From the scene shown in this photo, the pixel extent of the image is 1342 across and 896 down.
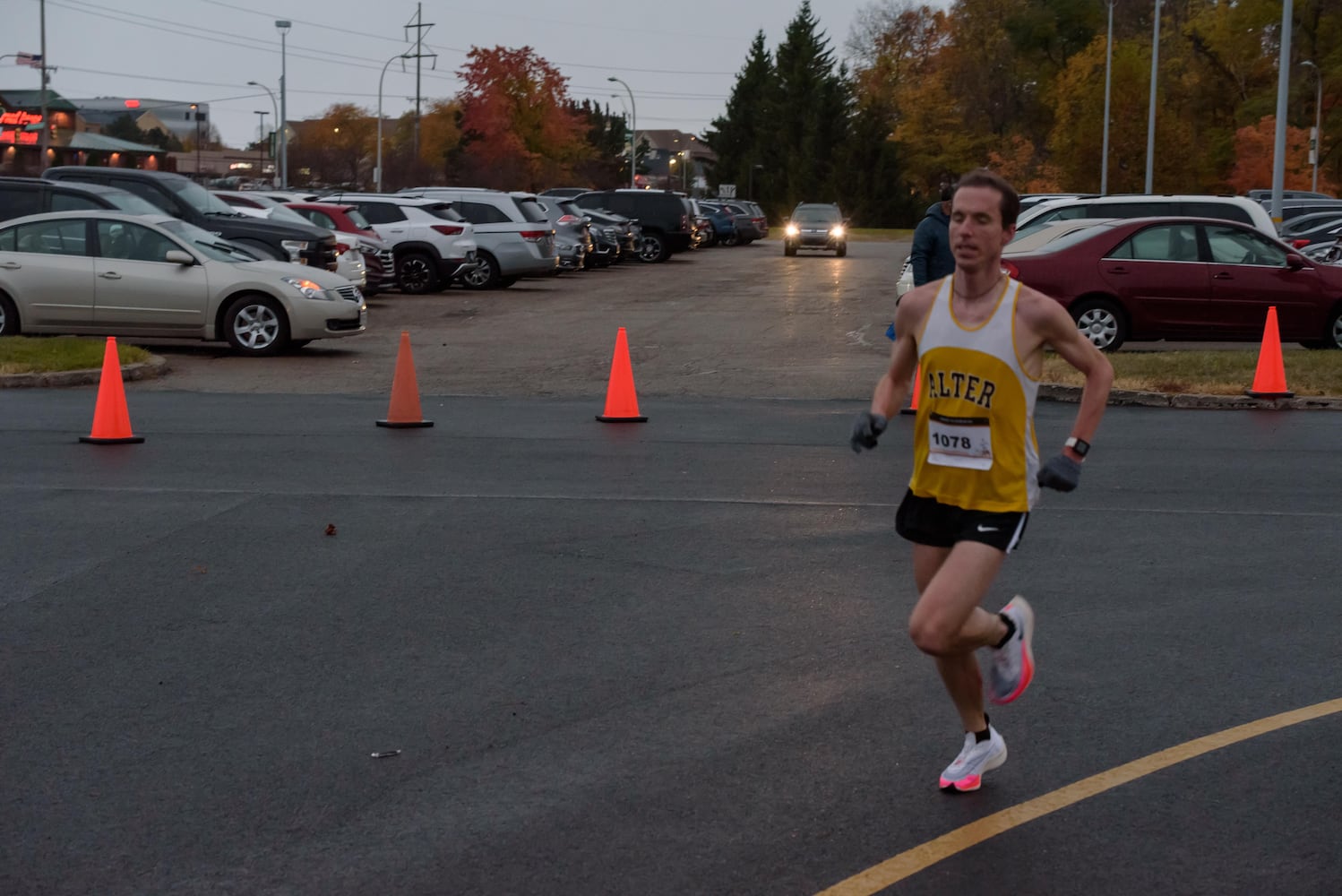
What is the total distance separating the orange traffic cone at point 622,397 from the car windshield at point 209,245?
23.2 feet

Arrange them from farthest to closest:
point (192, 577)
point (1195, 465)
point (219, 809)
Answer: point (1195, 465) → point (192, 577) → point (219, 809)

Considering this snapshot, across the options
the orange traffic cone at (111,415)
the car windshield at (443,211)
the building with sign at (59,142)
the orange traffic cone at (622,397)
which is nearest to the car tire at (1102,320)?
the orange traffic cone at (622,397)

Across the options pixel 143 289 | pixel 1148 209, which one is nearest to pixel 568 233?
pixel 1148 209

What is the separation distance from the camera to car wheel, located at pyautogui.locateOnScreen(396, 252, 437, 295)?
3028cm

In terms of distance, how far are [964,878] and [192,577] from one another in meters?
Answer: 4.69

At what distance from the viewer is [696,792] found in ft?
16.4

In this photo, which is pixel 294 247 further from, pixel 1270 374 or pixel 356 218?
pixel 1270 374

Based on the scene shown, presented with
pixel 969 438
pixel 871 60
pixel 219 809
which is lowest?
pixel 219 809

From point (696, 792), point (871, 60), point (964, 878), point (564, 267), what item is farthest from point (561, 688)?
point (871, 60)

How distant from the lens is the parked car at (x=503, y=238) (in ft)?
105

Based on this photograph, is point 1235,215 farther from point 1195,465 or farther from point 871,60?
point 871,60

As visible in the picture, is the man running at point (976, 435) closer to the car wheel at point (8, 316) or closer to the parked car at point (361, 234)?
the car wheel at point (8, 316)

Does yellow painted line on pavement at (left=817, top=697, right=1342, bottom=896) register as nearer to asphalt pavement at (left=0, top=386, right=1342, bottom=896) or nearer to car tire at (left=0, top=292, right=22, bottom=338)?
asphalt pavement at (left=0, top=386, right=1342, bottom=896)

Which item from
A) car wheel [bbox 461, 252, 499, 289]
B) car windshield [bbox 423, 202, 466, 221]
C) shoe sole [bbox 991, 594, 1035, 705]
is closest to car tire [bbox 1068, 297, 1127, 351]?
shoe sole [bbox 991, 594, 1035, 705]
